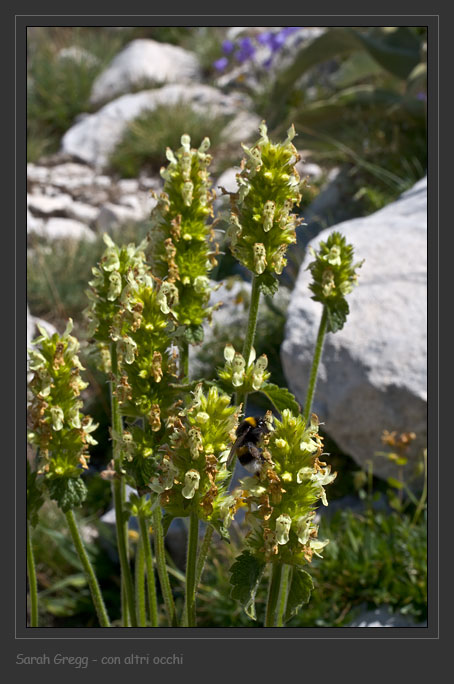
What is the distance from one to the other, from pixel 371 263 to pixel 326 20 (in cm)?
222

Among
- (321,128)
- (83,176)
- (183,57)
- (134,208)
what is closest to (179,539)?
(321,128)

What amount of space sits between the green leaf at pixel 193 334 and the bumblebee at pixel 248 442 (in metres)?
0.23

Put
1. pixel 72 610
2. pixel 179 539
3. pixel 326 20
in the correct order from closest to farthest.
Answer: pixel 326 20 < pixel 72 610 < pixel 179 539

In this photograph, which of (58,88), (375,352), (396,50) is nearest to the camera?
(375,352)

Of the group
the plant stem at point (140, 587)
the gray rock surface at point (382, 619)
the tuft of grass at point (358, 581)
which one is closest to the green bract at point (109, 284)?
the plant stem at point (140, 587)

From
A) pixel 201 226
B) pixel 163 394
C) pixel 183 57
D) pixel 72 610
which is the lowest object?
pixel 72 610

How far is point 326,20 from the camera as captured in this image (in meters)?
1.79

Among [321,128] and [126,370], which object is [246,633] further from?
[321,128]

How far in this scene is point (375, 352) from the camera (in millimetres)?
3658

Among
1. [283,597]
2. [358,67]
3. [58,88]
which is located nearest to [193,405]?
[283,597]

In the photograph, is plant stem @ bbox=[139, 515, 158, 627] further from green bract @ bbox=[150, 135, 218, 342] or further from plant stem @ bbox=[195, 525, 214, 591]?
green bract @ bbox=[150, 135, 218, 342]

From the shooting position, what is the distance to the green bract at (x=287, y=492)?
143 cm

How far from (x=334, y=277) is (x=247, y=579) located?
0.82 meters

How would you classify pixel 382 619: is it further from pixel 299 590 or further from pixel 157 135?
pixel 157 135
